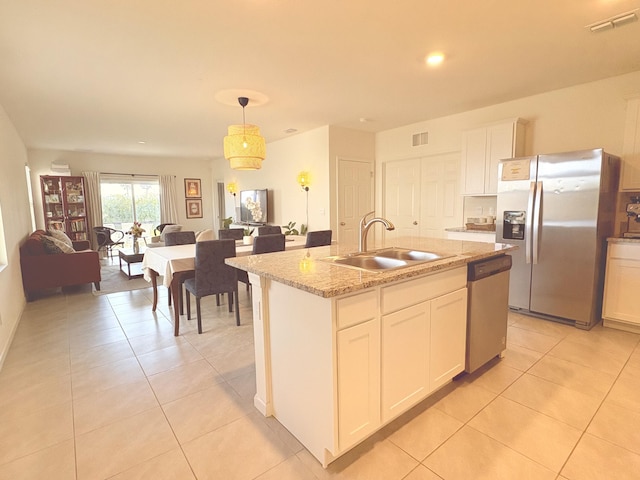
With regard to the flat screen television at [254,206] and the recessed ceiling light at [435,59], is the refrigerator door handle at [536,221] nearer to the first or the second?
the recessed ceiling light at [435,59]

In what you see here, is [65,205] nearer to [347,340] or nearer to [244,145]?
[244,145]

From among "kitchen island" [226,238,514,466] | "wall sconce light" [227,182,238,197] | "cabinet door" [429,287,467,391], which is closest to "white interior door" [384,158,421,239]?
"cabinet door" [429,287,467,391]

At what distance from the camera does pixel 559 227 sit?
3.23 m

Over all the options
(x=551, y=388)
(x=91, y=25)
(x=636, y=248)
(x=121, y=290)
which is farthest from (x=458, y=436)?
(x=121, y=290)

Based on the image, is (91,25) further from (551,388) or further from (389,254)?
(551,388)

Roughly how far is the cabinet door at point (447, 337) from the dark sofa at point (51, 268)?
4.83 meters

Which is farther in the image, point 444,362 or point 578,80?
point 578,80

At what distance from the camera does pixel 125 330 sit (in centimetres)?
333

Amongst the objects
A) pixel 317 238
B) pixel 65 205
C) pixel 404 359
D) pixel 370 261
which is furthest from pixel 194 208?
pixel 404 359

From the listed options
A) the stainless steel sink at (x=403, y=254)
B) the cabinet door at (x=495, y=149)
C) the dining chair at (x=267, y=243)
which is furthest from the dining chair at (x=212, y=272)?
the cabinet door at (x=495, y=149)

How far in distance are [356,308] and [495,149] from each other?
348 cm

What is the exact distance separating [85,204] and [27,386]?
697 cm

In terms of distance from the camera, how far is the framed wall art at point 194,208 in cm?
969

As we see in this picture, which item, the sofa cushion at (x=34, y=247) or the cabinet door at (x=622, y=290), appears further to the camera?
the sofa cushion at (x=34, y=247)
